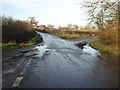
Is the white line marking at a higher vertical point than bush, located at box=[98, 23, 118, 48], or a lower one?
lower

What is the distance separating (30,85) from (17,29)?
30185mm

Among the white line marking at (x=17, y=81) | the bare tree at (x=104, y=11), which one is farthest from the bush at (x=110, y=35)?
the white line marking at (x=17, y=81)

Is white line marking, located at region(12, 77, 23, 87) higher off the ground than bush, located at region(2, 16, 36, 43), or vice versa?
bush, located at region(2, 16, 36, 43)

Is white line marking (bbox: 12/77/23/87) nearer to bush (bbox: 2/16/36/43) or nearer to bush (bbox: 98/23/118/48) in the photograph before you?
bush (bbox: 98/23/118/48)

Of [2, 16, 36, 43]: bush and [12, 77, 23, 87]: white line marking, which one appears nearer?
[12, 77, 23, 87]: white line marking

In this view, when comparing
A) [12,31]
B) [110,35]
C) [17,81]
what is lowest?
[17,81]

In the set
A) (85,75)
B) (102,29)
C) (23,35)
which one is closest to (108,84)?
(85,75)

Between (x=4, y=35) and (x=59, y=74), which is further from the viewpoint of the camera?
(x=4, y=35)

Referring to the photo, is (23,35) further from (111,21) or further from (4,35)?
(111,21)

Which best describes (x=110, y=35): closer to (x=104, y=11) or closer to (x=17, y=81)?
(x=104, y=11)

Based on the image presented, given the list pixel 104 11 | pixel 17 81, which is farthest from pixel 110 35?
pixel 17 81

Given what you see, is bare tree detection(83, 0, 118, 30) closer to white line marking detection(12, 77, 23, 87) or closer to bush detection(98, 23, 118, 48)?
bush detection(98, 23, 118, 48)

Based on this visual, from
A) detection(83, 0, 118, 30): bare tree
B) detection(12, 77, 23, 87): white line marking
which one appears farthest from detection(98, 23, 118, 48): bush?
detection(12, 77, 23, 87): white line marking

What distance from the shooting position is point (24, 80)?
32.3ft
